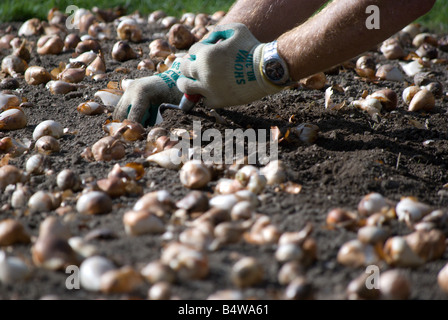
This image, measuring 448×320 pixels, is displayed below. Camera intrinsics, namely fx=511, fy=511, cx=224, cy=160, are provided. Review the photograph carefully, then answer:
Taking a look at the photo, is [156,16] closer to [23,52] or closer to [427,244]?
[23,52]

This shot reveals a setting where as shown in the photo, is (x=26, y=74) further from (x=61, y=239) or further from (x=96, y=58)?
(x=61, y=239)

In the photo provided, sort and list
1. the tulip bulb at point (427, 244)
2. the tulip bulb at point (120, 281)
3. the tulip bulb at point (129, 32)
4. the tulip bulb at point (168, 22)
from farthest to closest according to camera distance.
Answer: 1. the tulip bulb at point (168, 22)
2. the tulip bulb at point (129, 32)
3. the tulip bulb at point (427, 244)
4. the tulip bulb at point (120, 281)

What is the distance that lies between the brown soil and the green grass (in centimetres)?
140

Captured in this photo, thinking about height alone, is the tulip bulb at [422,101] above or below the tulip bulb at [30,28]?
below

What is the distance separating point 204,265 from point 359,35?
103 centimetres

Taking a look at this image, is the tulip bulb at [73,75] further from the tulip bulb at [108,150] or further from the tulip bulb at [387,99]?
the tulip bulb at [387,99]

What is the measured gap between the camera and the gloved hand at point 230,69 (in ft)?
6.23

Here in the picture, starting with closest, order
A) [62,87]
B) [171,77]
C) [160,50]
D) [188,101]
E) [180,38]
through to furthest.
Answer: [188,101], [171,77], [62,87], [160,50], [180,38]

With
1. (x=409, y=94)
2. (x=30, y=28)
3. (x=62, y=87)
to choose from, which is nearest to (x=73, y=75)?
(x=62, y=87)

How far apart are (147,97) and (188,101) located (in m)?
0.17

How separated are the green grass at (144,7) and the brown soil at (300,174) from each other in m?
1.40

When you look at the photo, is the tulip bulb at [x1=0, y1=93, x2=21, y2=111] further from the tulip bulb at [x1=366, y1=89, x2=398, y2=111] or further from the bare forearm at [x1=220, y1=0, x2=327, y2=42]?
the tulip bulb at [x1=366, y1=89, x2=398, y2=111]

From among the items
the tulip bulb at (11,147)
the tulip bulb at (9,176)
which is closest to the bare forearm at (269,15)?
the tulip bulb at (11,147)

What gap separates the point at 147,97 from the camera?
2119 millimetres
